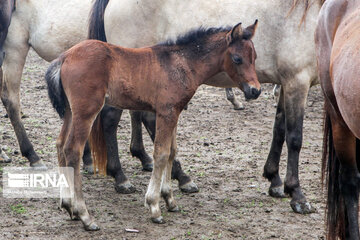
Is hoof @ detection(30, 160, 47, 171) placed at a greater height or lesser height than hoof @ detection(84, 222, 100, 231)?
greater

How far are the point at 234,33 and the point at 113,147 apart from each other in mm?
1691

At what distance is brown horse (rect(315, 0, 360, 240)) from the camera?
3734 millimetres

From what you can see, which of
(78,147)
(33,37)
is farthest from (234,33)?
(33,37)

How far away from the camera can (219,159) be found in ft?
21.6

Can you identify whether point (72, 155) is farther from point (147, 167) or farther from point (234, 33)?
point (147, 167)

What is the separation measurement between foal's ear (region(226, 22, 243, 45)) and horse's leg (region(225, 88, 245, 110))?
410 cm

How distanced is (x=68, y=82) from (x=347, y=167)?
216 centimetres

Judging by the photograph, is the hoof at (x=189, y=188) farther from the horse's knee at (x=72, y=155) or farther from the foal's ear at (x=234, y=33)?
the foal's ear at (x=234, y=33)

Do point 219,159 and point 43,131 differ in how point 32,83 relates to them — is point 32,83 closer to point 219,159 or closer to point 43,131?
point 43,131

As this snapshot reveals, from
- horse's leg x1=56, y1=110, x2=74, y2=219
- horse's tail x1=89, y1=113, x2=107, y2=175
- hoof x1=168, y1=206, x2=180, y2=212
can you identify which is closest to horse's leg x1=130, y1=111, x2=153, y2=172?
horse's tail x1=89, y1=113, x2=107, y2=175

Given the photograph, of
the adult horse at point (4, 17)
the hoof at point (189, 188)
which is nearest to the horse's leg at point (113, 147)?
the hoof at point (189, 188)

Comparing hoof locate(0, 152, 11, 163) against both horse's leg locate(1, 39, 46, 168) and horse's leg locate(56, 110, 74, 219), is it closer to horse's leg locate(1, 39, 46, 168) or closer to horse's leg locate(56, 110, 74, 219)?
horse's leg locate(1, 39, 46, 168)

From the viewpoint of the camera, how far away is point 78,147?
14.3ft

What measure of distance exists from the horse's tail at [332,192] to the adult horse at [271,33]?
89 centimetres
